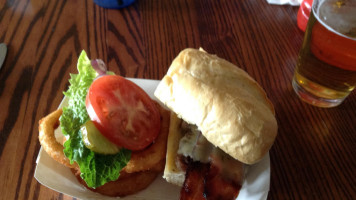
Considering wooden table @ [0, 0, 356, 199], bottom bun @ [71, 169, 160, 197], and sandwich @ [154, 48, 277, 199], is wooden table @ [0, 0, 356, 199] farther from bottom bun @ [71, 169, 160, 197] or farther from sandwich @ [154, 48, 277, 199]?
sandwich @ [154, 48, 277, 199]

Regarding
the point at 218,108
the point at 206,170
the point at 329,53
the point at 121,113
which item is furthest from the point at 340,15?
the point at 121,113

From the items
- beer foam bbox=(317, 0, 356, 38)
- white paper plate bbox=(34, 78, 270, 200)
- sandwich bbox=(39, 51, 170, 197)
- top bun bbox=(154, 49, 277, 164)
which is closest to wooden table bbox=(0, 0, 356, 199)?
white paper plate bbox=(34, 78, 270, 200)

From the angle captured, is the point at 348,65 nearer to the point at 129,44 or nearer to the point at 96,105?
the point at 96,105

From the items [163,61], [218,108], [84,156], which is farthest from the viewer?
[163,61]

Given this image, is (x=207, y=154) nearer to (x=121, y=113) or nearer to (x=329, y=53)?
(x=121, y=113)

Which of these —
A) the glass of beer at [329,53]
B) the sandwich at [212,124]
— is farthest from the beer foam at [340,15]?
the sandwich at [212,124]

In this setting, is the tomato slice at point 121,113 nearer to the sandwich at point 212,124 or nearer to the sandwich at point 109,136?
the sandwich at point 109,136

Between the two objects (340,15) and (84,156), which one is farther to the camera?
(340,15)
